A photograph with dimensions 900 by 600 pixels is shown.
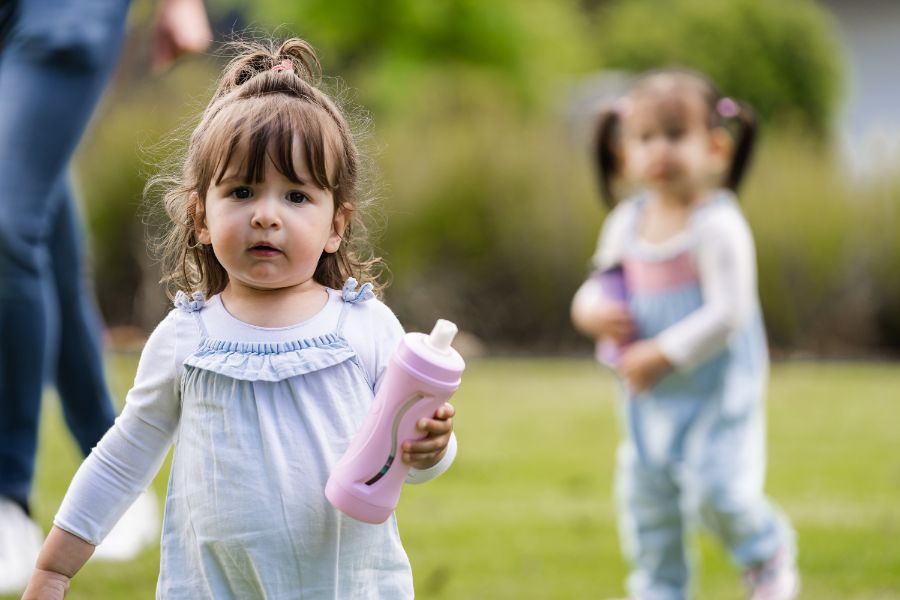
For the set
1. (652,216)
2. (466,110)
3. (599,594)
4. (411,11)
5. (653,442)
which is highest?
(411,11)

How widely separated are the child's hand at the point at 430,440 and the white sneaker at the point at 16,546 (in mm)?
1630

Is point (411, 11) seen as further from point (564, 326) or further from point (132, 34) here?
point (564, 326)

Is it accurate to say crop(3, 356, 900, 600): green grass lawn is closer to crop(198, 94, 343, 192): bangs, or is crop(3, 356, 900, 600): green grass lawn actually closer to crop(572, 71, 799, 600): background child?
crop(572, 71, 799, 600): background child

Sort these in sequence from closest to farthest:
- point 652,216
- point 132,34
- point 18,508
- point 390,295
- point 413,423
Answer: point 413,423 → point 18,508 → point 652,216 → point 390,295 → point 132,34

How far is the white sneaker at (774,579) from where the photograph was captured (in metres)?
3.80

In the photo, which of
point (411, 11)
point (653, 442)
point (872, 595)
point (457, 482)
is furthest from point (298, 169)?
point (411, 11)

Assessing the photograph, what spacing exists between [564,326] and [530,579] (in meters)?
8.02

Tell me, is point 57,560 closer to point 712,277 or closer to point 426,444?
point 426,444

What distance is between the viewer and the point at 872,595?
3855 mm

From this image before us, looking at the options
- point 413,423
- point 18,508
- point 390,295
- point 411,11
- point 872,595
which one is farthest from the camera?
point 411,11

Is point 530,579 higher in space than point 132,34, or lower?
lower

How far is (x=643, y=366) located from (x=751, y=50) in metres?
19.5

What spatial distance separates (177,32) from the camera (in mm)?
3932

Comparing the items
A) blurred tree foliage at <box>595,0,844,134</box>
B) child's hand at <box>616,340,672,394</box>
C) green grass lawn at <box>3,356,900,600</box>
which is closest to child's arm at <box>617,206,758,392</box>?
child's hand at <box>616,340,672,394</box>
